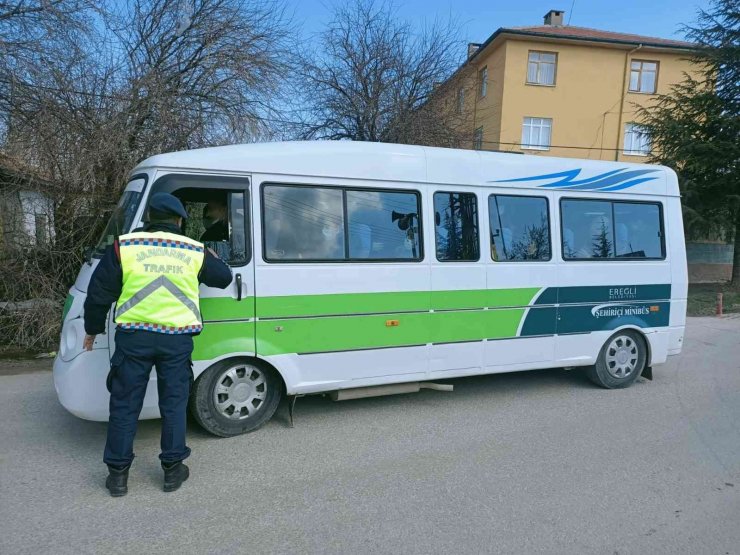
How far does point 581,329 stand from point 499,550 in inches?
140

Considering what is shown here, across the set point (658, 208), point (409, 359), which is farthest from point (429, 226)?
point (658, 208)

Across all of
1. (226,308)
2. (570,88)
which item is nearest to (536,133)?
(570,88)

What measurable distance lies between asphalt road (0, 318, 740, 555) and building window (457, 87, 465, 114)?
39.4ft

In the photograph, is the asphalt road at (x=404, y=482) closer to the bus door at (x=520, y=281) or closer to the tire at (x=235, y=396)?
the tire at (x=235, y=396)

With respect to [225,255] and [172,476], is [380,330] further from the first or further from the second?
[172,476]

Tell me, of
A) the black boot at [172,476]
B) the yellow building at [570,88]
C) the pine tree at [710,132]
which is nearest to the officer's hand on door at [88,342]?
Answer: the black boot at [172,476]

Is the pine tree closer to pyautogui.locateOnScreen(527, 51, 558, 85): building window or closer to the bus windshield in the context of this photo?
pyautogui.locateOnScreen(527, 51, 558, 85): building window

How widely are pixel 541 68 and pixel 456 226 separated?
74.3 feet

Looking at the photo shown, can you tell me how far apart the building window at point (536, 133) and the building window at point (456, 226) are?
20738 millimetres

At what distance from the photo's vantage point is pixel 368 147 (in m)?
4.82

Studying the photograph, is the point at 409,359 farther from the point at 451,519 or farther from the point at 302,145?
the point at 302,145

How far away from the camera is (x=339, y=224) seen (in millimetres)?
4680

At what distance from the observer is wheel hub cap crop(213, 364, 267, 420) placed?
14.3 feet

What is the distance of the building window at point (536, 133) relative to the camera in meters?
24.3
